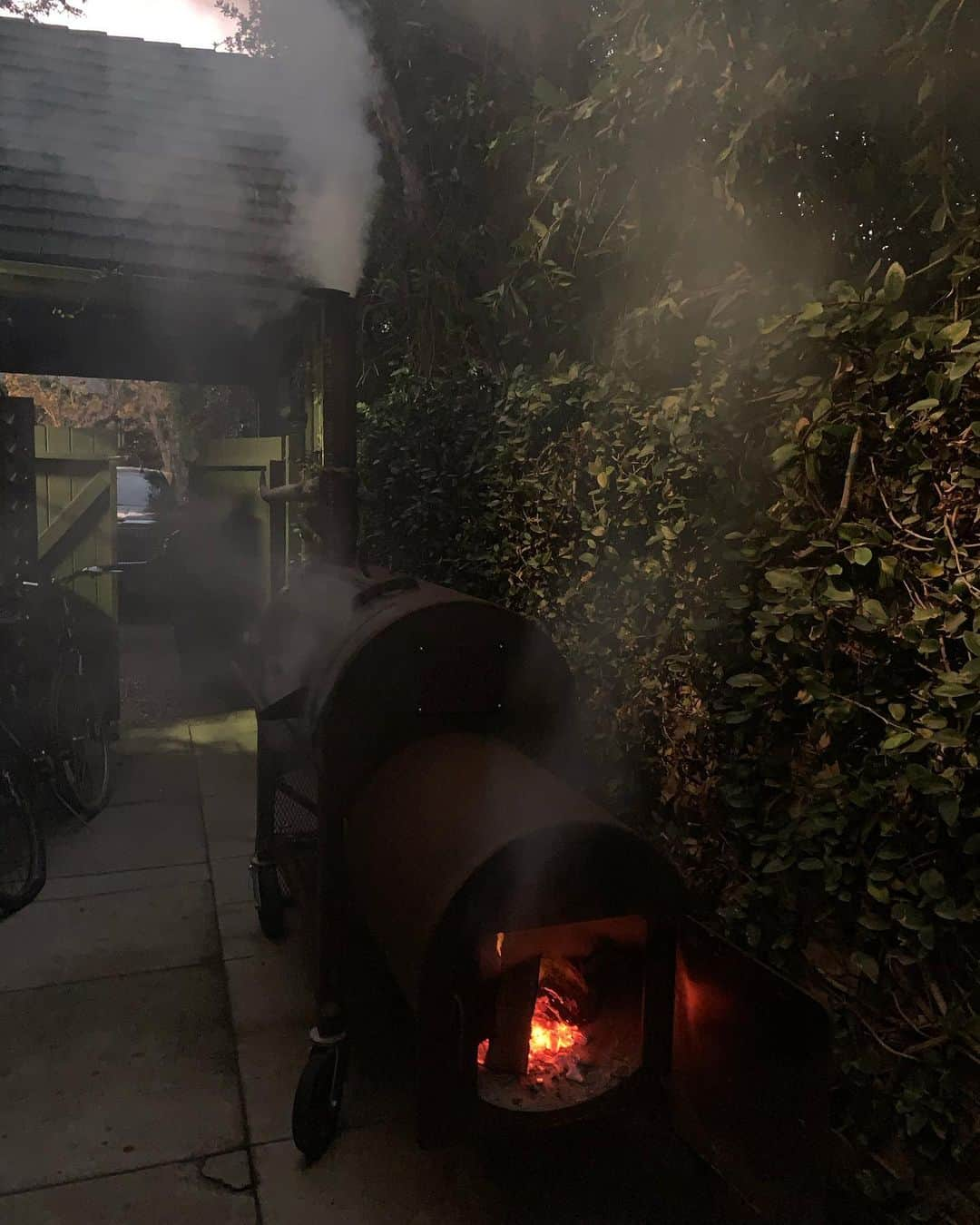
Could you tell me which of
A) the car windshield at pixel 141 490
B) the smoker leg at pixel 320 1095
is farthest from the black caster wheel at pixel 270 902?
the car windshield at pixel 141 490

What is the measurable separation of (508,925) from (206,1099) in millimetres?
1522

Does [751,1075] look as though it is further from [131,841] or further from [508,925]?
[131,841]

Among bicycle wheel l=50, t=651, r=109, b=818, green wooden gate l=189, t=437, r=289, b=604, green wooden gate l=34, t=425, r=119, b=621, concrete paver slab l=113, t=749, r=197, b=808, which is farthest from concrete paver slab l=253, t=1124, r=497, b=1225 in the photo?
green wooden gate l=189, t=437, r=289, b=604

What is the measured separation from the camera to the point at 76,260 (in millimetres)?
7133

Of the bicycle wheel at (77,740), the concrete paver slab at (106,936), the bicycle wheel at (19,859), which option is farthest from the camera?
the bicycle wheel at (77,740)

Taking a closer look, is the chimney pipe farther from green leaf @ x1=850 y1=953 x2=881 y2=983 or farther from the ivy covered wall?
green leaf @ x1=850 y1=953 x2=881 y2=983

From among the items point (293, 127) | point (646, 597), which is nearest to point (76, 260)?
point (293, 127)

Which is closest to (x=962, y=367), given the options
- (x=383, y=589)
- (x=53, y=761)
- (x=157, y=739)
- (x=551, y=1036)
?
A: (x=383, y=589)

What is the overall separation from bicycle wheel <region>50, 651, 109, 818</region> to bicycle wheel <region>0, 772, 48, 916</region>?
61 centimetres

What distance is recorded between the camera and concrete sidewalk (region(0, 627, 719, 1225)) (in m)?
2.69

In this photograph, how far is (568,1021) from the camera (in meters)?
2.71

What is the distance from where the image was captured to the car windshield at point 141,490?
15.5 meters

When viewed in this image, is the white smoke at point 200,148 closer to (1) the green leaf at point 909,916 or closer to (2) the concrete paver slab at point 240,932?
(2) the concrete paver slab at point 240,932

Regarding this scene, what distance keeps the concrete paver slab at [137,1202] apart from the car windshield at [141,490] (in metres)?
13.8
